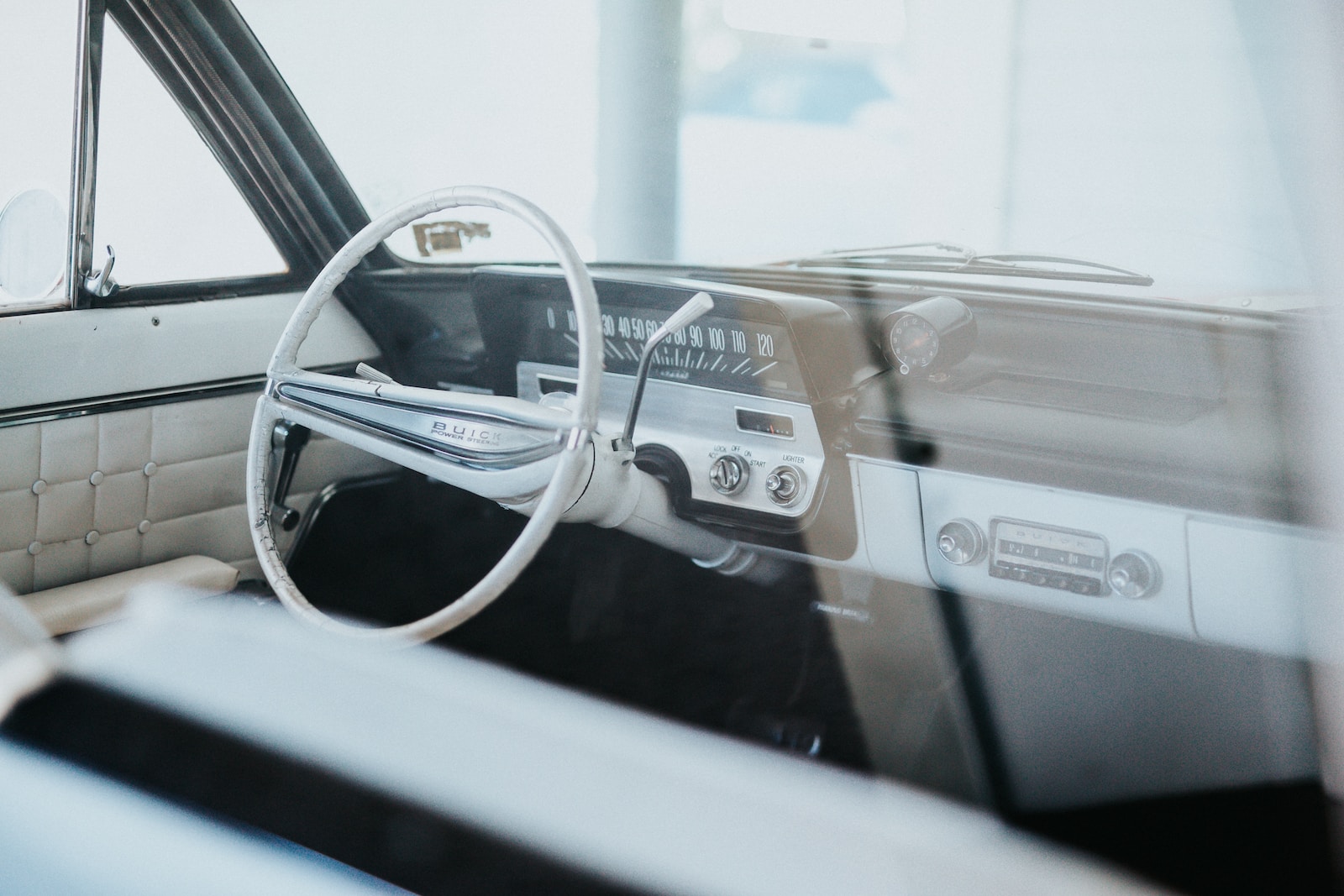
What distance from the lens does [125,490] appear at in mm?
1827

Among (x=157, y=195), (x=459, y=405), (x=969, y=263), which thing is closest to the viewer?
(x=459, y=405)

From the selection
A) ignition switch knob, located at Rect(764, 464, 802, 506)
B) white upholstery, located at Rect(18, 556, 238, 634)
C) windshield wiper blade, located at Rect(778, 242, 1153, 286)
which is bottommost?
white upholstery, located at Rect(18, 556, 238, 634)

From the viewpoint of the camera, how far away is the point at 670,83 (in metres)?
2.21

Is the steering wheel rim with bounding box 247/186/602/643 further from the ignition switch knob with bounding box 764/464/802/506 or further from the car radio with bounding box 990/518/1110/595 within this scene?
the car radio with bounding box 990/518/1110/595

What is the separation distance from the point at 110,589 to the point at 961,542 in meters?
1.41

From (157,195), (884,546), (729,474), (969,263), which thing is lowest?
(884,546)

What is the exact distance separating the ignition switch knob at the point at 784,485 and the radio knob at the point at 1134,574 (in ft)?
1.47

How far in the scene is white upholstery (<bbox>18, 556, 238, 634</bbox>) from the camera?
1.66 m

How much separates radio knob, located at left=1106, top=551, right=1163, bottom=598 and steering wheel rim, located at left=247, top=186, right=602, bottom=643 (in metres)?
0.74

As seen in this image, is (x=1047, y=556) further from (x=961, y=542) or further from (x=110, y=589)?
(x=110, y=589)

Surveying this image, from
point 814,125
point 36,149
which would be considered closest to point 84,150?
point 36,149

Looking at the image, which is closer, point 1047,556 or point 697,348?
point 1047,556

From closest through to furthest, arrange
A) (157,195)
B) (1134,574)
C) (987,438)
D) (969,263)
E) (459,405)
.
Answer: (459,405) → (1134,574) → (987,438) → (969,263) → (157,195)

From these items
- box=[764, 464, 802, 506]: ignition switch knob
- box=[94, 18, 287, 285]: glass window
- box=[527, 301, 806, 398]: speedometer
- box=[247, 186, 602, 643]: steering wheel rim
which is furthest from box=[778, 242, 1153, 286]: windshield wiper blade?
box=[94, 18, 287, 285]: glass window
